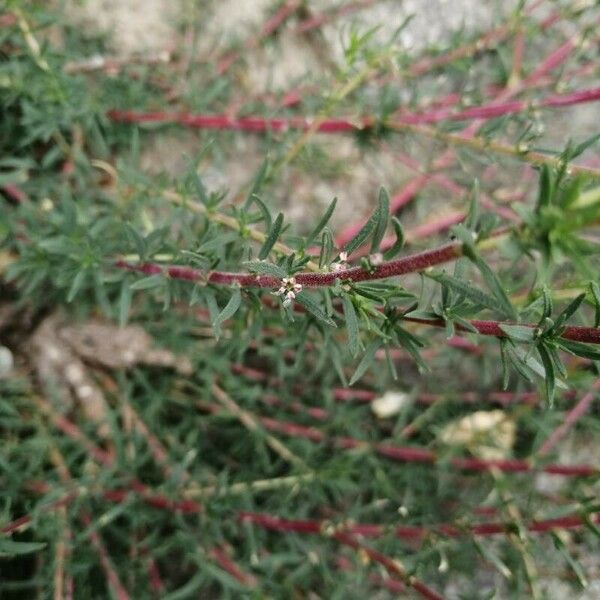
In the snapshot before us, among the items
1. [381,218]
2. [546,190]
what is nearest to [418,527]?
[381,218]

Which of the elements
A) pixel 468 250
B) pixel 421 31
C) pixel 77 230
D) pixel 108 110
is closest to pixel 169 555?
pixel 77 230

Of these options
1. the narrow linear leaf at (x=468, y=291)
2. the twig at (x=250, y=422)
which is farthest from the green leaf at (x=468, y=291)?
the twig at (x=250, y=422)

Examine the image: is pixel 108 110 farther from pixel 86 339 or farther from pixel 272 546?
pixel 272 546

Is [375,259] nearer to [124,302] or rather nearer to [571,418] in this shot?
[124,302]

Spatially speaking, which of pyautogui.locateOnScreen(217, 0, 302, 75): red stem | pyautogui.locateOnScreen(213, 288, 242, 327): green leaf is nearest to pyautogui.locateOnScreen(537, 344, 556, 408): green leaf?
pyautogui.locateOnScreen(213, 288, 242, 327): green leaf

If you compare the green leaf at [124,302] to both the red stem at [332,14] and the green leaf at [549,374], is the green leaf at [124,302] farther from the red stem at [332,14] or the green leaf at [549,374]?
the red stem at [332,14]

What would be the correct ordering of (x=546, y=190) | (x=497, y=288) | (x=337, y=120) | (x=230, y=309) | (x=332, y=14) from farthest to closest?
1. (x=332, y=14)
2. (x=337, y=120)
3. (x=230, y=309)
4. (x=497, y=288)
5. (x=546, y=190)

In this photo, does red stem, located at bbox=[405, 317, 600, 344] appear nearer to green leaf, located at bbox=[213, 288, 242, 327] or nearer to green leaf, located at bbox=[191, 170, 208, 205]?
green leaf, located at bbox=[213, 288, 242, 327]
